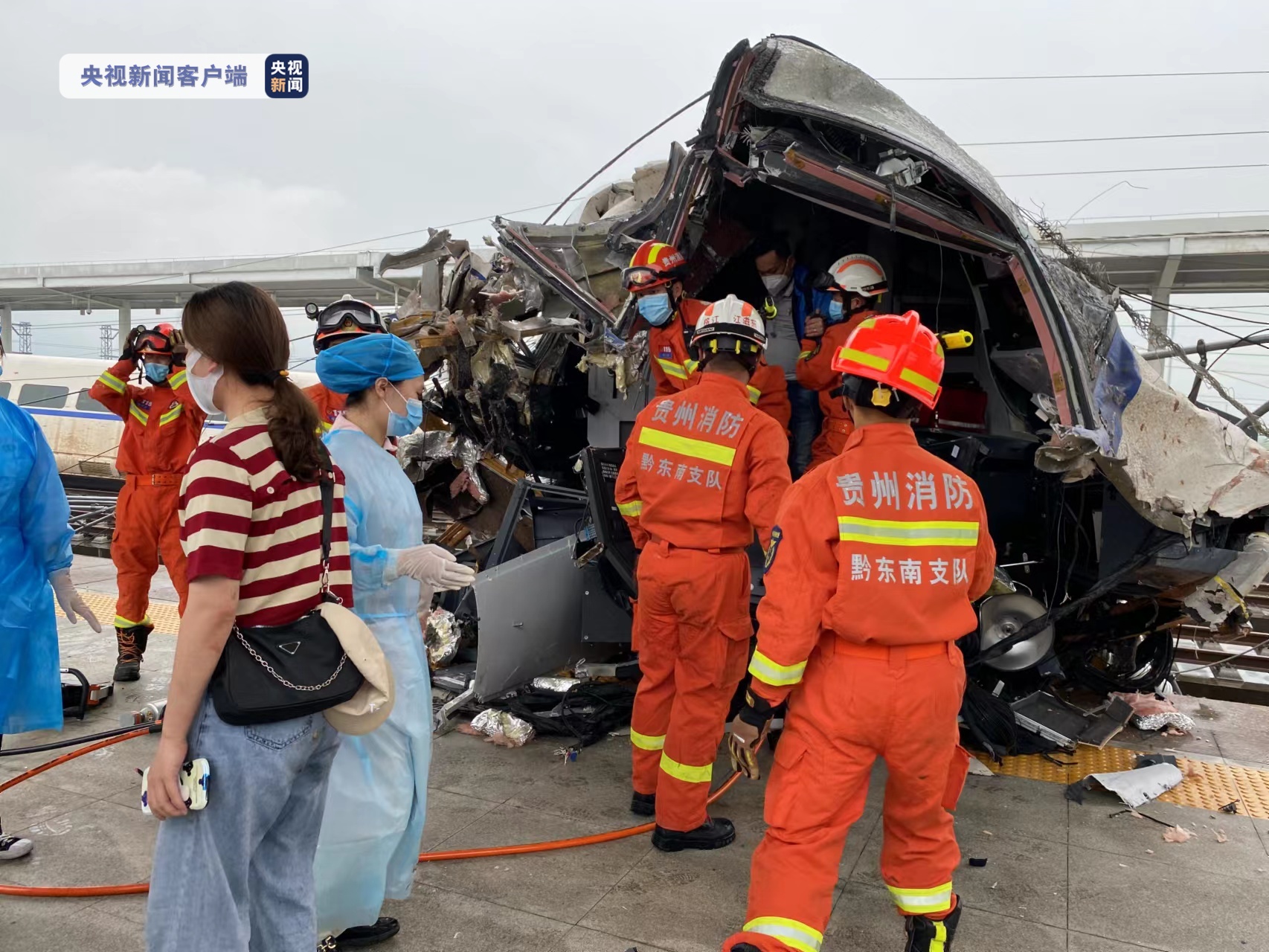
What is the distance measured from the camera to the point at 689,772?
3.48 m

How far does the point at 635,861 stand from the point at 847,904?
793 millimetres

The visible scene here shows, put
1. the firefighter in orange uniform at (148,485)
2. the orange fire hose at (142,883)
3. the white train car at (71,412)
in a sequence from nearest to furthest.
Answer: the orange fire hose at (142,883) → the firefighter in orange uniform at (148,485) → the white train car at (71,412)

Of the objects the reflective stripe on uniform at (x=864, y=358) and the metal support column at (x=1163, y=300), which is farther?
the metal support column at (x=1163, y=300)

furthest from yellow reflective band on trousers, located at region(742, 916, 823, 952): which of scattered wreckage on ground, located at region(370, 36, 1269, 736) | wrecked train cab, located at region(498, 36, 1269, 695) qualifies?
wrecked train cab, located at region(498, 36, 1269, 695)

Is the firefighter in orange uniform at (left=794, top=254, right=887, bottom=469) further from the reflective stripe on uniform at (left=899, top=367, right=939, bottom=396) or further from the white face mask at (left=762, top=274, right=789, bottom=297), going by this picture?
the reflective stripe on uniform at (left=899, top=367, right=939, bottom=396)

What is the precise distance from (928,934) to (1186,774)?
257 centimetres

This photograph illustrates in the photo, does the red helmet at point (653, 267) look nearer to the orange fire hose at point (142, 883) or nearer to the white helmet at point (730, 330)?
the white helmet at point (730, 330)

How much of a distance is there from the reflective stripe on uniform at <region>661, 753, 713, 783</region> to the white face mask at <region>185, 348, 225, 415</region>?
7.27ft

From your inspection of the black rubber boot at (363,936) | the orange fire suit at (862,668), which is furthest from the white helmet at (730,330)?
the black rubber boot at (363,936)

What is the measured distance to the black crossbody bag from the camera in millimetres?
1796

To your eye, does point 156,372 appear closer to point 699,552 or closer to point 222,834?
point 699,552

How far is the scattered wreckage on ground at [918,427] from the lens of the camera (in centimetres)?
355

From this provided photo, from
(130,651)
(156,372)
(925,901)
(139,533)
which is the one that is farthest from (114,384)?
(925,901)

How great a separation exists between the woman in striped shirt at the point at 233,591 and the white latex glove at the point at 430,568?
44 cm
